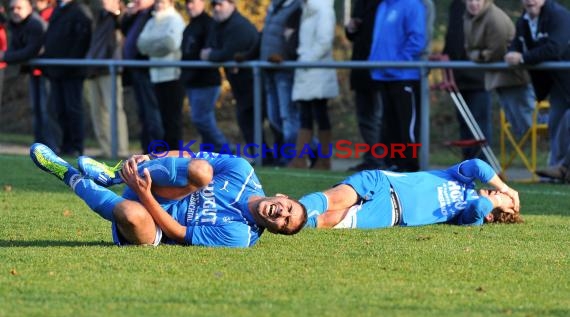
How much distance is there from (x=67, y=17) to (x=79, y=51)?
454mm

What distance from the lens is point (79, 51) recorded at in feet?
57.2

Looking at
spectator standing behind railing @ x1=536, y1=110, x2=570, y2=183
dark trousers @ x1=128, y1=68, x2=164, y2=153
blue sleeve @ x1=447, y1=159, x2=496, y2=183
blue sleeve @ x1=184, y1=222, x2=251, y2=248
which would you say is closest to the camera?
blue sleeve @ x1=184, y1=222, x2=251, y2=248

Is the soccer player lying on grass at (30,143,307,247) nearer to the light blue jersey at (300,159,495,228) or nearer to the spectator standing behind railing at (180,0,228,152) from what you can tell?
the light blue jersey at (300,159,495,228)

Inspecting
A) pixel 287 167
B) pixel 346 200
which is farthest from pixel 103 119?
pixel 346 200

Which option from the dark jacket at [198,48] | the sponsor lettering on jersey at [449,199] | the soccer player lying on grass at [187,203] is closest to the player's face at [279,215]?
the soccer player lying on grass at [187,203]

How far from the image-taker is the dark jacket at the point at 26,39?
58.1 feet

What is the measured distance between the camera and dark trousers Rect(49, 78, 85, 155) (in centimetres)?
1733

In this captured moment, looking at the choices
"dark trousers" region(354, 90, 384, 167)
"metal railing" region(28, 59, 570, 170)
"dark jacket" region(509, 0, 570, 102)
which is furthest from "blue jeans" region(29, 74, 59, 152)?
"dark jacket" region(509, 0, 570, 102)

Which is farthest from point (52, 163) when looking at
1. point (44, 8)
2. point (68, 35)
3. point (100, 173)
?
point (44, 8)

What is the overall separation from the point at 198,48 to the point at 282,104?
50.0 inches

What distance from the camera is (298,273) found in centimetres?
736

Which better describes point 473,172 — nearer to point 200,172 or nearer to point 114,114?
point 200,172

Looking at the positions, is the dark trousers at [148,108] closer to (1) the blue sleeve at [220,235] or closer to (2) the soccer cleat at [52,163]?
(2) the soccer cleat at [52,163]

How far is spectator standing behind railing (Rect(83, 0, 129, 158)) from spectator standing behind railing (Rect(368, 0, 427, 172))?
159 inches
